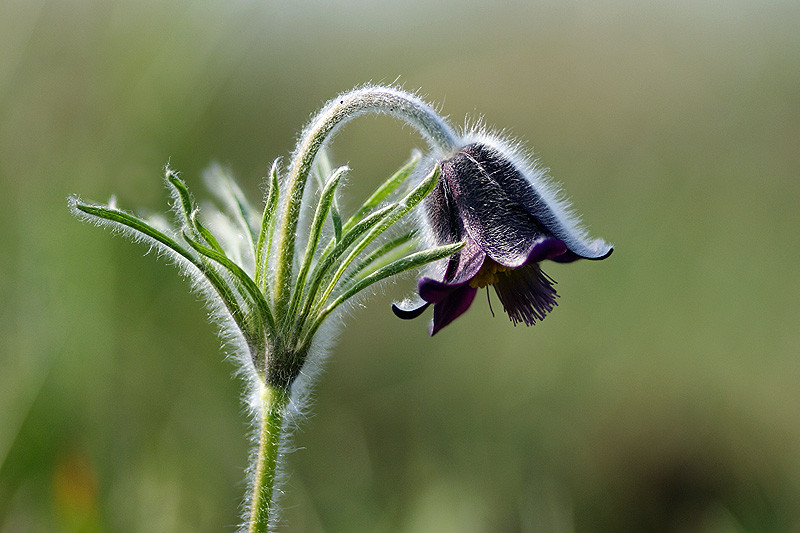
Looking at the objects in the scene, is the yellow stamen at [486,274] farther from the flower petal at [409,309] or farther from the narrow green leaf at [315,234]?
the narrow green leaf at [315,234]

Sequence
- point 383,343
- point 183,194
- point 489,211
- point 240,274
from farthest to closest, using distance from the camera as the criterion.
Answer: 1. point 383,343
2. point 489,211
3. point 183,194
4. point 240,274

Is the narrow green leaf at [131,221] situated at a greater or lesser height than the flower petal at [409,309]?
greater

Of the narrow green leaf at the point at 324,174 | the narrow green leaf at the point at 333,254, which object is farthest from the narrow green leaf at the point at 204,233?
the narrow green leaf at the point at 324,174

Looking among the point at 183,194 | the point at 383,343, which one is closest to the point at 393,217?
the point at 183,194

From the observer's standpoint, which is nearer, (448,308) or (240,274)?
(240,274)

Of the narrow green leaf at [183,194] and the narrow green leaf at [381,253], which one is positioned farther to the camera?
the narrow green leaf at [381,253]

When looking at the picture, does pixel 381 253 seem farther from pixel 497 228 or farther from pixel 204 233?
pixel 204 233

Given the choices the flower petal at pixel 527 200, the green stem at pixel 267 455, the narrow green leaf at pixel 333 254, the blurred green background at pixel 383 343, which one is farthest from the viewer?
the blurred green background at pixel 383 343

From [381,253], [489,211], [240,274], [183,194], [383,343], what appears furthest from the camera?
[383,343]
